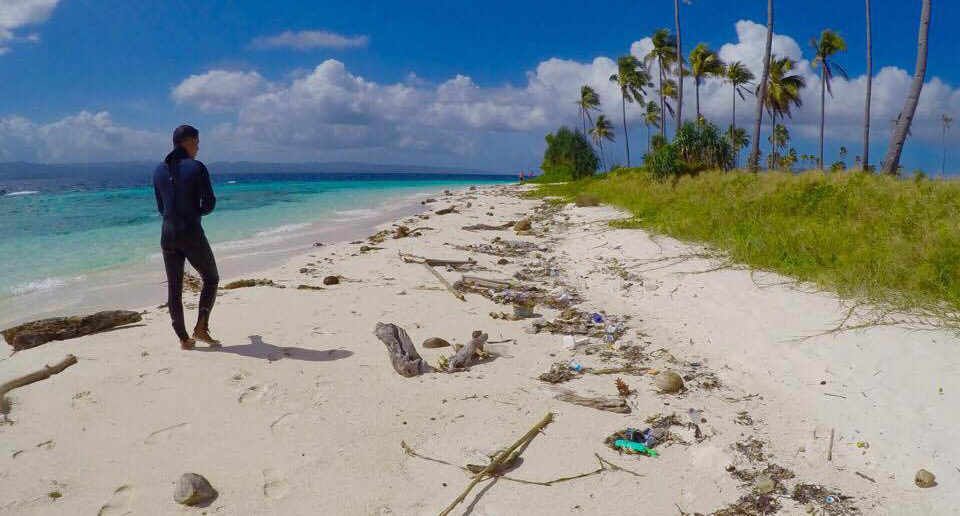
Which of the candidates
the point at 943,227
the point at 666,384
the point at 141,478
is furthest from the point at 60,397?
the point at 943,227

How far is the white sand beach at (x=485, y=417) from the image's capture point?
2.77m

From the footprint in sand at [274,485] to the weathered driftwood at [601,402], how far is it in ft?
6.56

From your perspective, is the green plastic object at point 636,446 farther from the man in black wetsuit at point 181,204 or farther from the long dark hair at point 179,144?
the long dark hair at point 179,144

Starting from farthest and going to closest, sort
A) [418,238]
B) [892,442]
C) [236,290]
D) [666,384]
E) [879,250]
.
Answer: [418,238], [236,290], [879,250], [666,384], [892,442]

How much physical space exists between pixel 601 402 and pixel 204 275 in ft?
11.7

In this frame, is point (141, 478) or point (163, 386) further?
point (163, 386)

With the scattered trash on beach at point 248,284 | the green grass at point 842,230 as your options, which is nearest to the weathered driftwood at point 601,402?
the green grass at point 842,230

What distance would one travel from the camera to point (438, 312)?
6.26 metres

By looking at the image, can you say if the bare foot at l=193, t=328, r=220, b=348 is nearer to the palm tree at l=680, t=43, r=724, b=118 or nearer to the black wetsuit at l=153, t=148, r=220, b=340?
the black wetsuit at l=153, t=148, r=220, b=340

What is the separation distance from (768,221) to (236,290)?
27.6 feet

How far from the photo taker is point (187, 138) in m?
4.31

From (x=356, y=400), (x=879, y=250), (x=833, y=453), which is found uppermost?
(x=879, y=250)

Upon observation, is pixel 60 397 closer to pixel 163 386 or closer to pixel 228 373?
pixel 163 386

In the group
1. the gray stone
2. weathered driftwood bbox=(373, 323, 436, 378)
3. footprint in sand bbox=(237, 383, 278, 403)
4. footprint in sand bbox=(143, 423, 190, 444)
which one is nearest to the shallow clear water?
footprint in sand bbox=(237, 383, 278, 403)
